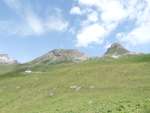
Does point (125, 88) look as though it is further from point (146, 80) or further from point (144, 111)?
point (144, 111)

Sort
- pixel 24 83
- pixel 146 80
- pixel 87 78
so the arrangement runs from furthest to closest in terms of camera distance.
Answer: pixel 24 83 → pixel 87 78 → pixel 146 80

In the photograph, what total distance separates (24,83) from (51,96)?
16.7 meters

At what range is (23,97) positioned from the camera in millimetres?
63250

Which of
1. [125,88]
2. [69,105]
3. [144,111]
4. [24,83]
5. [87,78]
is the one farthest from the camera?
[24,83]

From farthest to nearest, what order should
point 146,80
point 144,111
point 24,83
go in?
1. point 24,83
2. point 146,80
3. point 144,111

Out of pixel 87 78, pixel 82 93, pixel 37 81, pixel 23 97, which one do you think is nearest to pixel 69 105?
pixel 82 93

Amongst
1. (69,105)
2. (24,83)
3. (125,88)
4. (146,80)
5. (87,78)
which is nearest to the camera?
(69,105)

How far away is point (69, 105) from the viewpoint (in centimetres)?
4803

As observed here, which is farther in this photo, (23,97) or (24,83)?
(24,83)

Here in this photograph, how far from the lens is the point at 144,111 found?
3131 cm

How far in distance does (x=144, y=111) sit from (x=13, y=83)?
5124cm

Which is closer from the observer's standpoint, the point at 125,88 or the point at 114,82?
the point at 125,88

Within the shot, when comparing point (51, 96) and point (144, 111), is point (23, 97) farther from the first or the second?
point (144, 111)

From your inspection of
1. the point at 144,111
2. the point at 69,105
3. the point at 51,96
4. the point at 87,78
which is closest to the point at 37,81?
the point at 87,78
